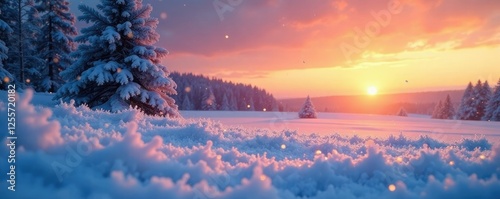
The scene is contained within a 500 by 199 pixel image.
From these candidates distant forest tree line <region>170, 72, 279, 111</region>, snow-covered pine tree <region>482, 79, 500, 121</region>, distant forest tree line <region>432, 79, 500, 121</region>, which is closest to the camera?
snow-covered pine tree <region>482, 79, 500, 121</region>

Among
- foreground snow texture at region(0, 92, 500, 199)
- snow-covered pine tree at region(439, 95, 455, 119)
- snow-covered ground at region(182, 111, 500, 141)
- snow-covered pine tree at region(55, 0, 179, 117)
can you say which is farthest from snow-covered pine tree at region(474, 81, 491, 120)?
foreground snow texture at region(0, 92, 500, 199)

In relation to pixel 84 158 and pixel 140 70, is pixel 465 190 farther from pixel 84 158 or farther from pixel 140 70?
pixel 140 70

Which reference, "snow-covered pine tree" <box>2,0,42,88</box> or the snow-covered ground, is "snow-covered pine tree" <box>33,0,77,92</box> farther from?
the snow-covered ground

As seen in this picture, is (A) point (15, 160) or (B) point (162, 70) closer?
(A) point (15, 160)

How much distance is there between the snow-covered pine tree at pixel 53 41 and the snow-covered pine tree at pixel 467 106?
46.4 m

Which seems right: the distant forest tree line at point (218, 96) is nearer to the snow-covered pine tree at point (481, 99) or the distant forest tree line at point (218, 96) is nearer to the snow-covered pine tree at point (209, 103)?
the snow-covered pine tree at point (209, 103)

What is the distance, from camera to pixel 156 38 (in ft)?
43.7

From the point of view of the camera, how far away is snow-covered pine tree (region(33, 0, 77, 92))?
2236 centimetres

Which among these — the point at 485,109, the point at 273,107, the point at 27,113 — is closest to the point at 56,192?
the point at 27,113

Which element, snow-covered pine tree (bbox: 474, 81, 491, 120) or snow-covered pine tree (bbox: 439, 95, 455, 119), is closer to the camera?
snow-covered pine tree (bbox: 474, 81, 491, 120)

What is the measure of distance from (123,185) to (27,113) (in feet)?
4.20

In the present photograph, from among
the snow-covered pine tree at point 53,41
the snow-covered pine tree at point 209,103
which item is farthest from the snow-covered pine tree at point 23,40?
the snow-covered pine tree at point 209,103

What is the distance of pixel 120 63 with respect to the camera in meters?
12.8

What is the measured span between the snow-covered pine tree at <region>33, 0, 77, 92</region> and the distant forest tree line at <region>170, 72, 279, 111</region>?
42.5 meters
